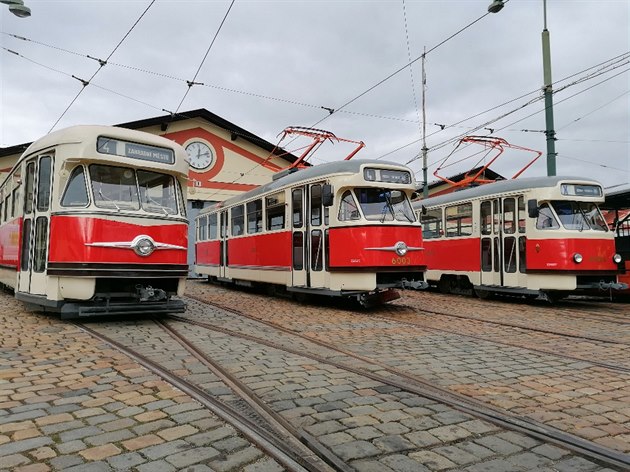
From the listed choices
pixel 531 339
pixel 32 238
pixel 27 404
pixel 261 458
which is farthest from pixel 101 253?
pixel 531 339

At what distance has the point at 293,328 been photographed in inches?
309

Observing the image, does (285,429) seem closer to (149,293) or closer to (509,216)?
(149,293)

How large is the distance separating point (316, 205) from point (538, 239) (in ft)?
16.3

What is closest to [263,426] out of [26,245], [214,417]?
[214,417]

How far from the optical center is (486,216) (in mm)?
12875

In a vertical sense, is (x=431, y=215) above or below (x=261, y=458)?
above

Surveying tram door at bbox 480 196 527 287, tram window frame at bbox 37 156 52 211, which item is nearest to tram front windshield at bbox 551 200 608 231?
tram door at bbox 480 196 527 287

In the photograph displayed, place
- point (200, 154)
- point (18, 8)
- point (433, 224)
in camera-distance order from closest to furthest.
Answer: point (18, 8), point (433, 224), point (200, 154)

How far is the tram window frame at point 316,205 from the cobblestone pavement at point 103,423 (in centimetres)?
592

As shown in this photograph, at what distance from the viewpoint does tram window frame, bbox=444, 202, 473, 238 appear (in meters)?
13.4

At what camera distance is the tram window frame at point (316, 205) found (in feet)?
35.2

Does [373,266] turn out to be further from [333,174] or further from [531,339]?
[531,339]

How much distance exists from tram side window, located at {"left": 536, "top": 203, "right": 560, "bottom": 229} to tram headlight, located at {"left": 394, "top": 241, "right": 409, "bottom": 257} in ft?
11.2

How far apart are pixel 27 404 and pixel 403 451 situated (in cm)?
285
